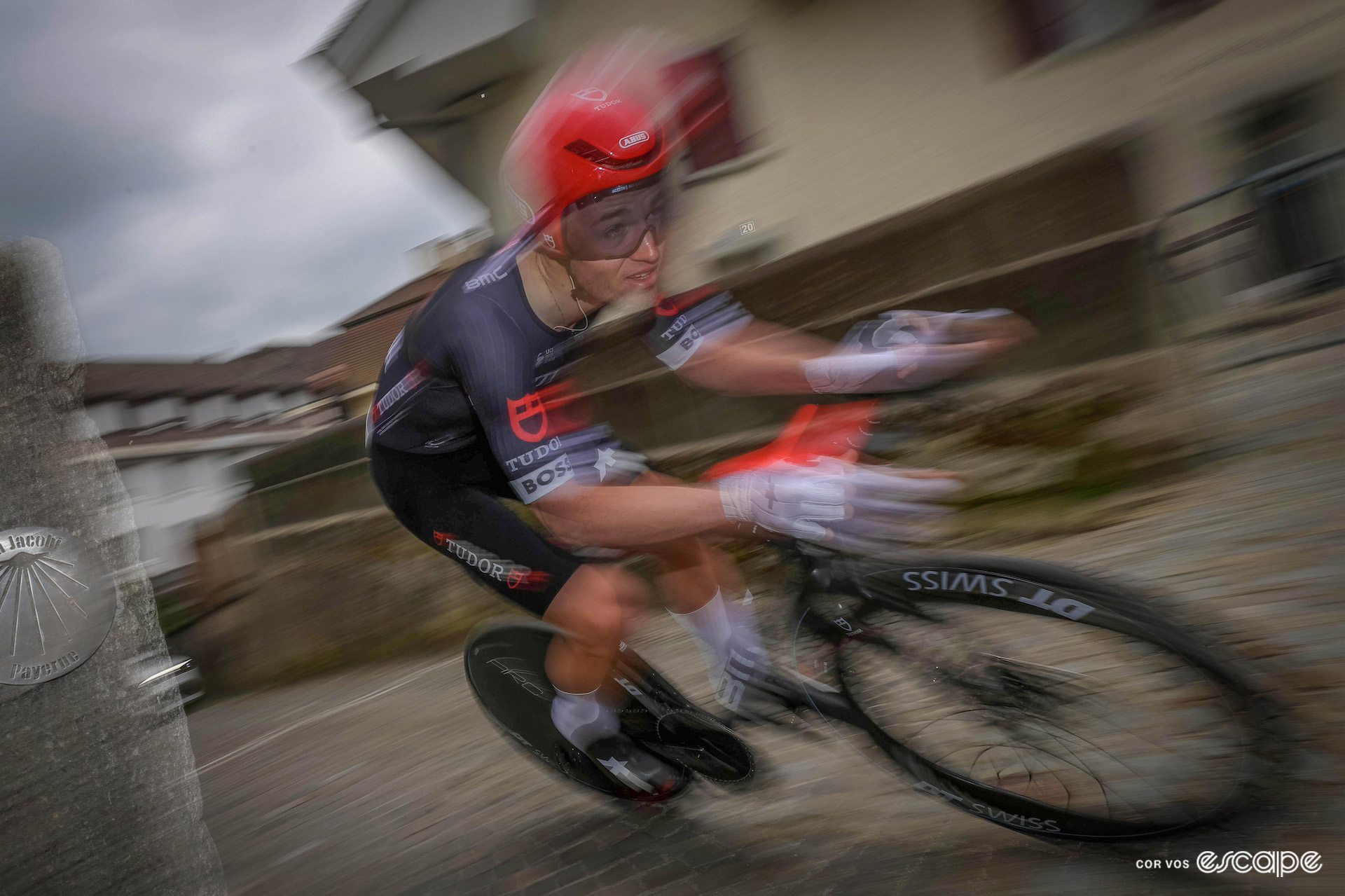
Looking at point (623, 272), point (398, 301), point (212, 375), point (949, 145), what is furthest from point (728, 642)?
point (949, 145)

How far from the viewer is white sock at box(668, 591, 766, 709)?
72.8 inches

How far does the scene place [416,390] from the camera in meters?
2.00

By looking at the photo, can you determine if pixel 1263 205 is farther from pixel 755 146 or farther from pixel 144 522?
pixel 144 522

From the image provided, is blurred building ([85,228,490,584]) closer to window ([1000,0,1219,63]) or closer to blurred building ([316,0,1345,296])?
blurred building ([316,0,1345,296])

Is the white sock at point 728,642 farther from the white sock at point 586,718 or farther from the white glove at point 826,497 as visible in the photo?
the white glove at point 826,497

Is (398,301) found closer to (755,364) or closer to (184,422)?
(184,422)

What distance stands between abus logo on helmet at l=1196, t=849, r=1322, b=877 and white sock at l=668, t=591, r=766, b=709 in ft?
2.83

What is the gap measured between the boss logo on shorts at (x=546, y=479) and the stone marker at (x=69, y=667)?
1462 mm

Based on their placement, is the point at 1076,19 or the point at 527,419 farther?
the point at 1076,19

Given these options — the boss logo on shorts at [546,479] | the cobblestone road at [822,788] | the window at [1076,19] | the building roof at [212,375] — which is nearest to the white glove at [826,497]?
the boss logo on shorts at [546,479]

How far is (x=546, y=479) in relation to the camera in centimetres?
166

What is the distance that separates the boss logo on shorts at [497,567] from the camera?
196cm

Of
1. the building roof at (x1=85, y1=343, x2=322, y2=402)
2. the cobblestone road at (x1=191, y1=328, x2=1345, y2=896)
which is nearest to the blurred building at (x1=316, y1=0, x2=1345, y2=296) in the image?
the building roof at (x1=85, y1=343, x2=322, y2=402)

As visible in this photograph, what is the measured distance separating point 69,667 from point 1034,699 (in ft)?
7.98
